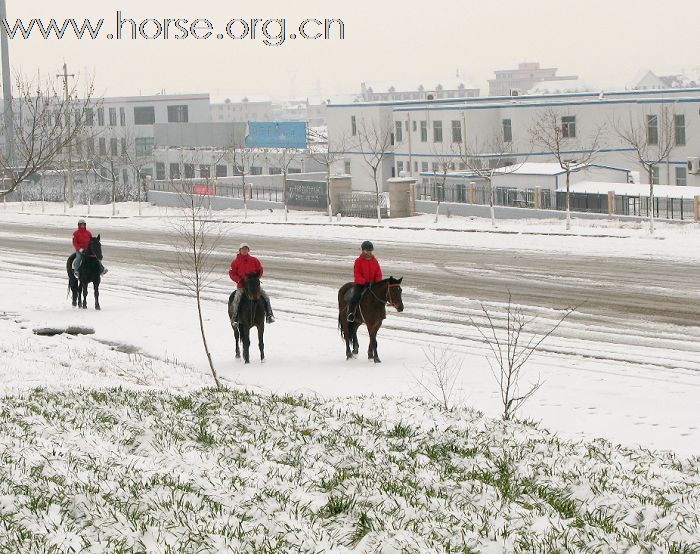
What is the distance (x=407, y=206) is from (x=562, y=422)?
38870 mm

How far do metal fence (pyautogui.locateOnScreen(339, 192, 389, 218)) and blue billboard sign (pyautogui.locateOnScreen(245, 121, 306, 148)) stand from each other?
100 ft

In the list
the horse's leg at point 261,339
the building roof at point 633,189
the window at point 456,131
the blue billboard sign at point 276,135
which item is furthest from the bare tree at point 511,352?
the blue billboard sign at point 276,135

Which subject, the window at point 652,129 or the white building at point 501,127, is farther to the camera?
the window at point 652,129

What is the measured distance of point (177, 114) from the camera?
11556cm

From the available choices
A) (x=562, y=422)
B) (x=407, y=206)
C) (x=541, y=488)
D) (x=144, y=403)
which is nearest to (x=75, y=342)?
(x=144, y=403)

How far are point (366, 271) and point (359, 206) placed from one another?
116 feet

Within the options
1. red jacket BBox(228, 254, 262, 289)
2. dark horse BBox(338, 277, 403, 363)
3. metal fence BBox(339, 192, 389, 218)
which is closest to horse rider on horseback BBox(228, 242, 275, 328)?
red jacket BBox(228, 254, 262, 289)

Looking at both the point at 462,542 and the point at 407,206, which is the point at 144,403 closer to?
the point at 462,542

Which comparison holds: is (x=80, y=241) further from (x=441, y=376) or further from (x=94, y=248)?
(x=441, y=376)

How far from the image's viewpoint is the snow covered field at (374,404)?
26.1 ft

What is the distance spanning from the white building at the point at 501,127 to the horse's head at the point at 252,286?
40.2 metres

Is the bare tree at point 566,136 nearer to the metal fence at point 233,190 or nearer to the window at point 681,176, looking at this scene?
the window at point 681,176

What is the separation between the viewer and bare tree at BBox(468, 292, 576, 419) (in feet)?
47.9

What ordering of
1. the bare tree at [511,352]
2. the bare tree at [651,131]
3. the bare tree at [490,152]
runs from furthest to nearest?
the bare tree at [490,152] < the bare tree at [651,131] < the bare tree at [511,352]
